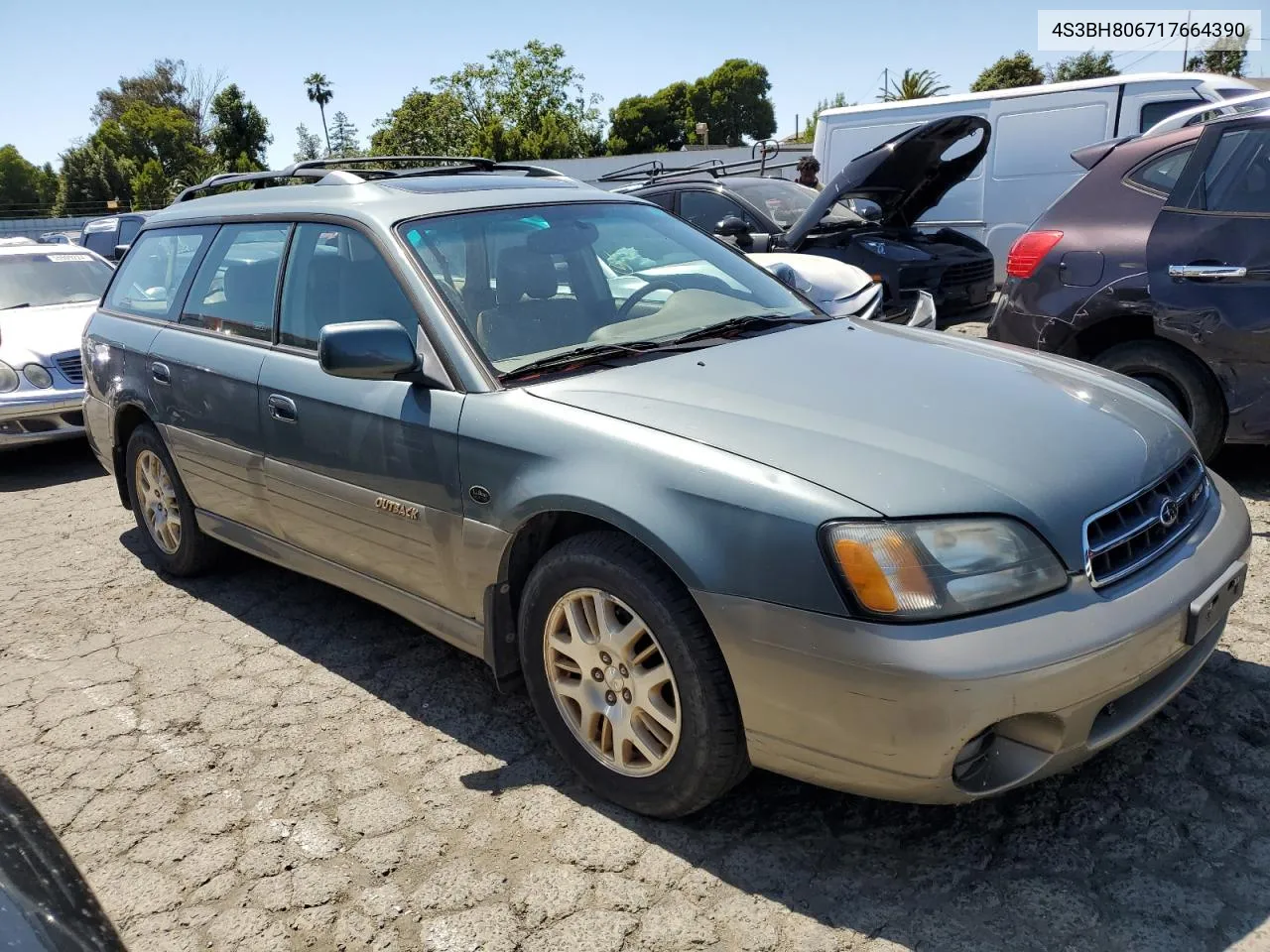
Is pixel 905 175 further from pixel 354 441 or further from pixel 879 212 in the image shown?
pixel 354 441

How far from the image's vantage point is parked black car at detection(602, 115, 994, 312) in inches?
308

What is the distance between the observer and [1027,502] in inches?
86.0

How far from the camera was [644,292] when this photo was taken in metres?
3.45

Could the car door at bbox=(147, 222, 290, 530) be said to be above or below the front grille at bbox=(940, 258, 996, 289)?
above

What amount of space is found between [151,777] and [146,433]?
77.0 inches

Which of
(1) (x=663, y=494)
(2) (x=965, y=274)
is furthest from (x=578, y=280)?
(2) (x=965, y=274)

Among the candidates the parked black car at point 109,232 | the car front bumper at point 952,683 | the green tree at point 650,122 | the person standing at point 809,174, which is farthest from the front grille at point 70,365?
the green tree at point 650,122

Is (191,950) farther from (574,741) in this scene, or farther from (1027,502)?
(1027,502)

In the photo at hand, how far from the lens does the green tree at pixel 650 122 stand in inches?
2995

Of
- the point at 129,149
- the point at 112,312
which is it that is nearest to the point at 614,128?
the point at 129,149

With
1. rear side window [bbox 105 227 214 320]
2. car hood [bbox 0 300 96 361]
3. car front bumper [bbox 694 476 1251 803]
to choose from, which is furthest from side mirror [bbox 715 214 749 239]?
car front bumper [bbox 694 476 1251 803]

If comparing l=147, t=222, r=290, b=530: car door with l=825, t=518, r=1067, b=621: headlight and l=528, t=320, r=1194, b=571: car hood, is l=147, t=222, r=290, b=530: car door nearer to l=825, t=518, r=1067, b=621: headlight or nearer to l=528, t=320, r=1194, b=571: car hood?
l=528, t=320, r=1194, b=571: car hood

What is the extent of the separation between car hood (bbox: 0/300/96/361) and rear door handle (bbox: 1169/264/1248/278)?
22.3ft

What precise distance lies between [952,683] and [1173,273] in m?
3.27
